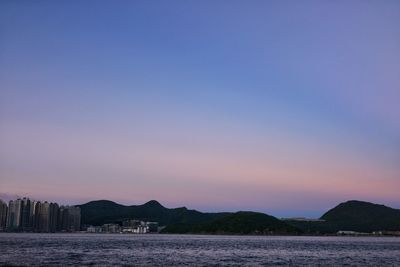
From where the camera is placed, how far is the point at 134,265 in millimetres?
62531

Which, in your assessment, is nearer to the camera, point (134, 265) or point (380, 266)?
point (134, 265)

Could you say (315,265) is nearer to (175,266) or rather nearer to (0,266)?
(175,266)

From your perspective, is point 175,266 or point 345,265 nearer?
point 175,266

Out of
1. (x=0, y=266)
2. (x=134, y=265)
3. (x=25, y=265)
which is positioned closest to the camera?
(x=0, y=266)

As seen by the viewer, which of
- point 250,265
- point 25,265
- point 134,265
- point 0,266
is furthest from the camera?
point 250,265

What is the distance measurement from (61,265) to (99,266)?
4.22 metres

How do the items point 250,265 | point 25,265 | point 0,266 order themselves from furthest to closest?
point 250,265 → point 25,265 → point 0,266

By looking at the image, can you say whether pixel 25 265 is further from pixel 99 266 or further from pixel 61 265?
pixel 99 266

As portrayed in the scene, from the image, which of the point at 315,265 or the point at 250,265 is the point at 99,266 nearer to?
the point at 250,265

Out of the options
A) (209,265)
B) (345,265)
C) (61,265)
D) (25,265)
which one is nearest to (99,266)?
(61,265)

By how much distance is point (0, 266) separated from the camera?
51938 mm

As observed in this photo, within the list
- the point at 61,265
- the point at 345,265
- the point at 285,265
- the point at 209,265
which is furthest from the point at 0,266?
the point at 345,265

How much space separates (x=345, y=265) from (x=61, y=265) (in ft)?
121

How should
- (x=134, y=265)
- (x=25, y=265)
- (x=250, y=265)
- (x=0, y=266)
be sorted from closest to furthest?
1. (x=0, y=266)
2. (x=25, y=265)
3. (x=134, y=265)
4. (x=250, y=265)
